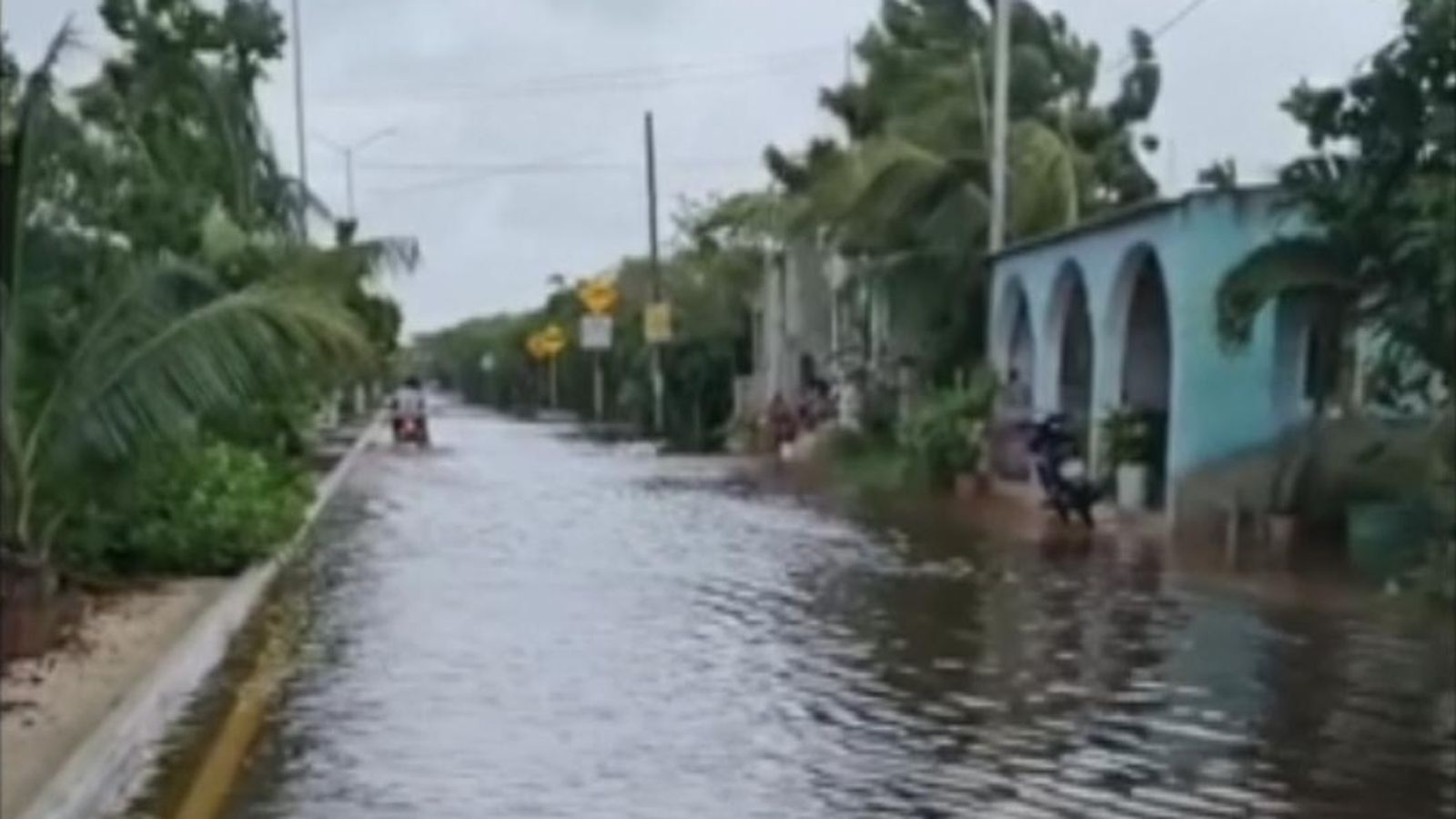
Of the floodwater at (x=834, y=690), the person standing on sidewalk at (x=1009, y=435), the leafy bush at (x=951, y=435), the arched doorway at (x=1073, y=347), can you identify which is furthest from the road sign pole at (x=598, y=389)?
the floodwater at (x=834, y=690)

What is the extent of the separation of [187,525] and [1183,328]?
440 inches

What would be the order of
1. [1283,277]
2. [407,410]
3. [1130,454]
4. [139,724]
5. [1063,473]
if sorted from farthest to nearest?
[407,410] < [1130,454] < [1063,473] < [1283,277] < [139,724]

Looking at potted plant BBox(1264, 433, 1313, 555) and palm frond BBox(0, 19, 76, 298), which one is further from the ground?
palm frond BBox(0, 19, 76, 298)

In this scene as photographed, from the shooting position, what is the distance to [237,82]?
2456 cm

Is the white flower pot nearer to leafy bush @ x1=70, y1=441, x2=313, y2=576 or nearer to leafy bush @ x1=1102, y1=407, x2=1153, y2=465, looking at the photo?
leafy bush @ x1=1102, y1=407, x2=1153, y2=465

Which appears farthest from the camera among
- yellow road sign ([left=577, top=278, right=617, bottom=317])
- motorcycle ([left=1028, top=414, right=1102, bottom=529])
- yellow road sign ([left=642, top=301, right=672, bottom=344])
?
yellow road sign ([left=577, top=278, right=617, bottom=317])

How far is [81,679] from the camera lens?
12992mm

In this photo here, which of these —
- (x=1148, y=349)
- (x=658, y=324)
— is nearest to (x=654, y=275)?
(x=658, y=324)

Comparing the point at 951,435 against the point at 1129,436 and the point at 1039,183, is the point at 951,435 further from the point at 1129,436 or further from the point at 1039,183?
the point at 1129,436

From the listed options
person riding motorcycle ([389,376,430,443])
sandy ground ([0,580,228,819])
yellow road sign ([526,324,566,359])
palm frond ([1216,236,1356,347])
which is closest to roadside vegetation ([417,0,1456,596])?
palm frond ([1216,236,1356,347])

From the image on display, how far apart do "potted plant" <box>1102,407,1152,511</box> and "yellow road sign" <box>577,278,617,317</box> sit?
4537 cm

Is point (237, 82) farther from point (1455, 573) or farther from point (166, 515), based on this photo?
point (1455, 573)

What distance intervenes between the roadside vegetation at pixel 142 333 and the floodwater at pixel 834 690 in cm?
147

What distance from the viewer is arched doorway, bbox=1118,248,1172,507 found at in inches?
1133
